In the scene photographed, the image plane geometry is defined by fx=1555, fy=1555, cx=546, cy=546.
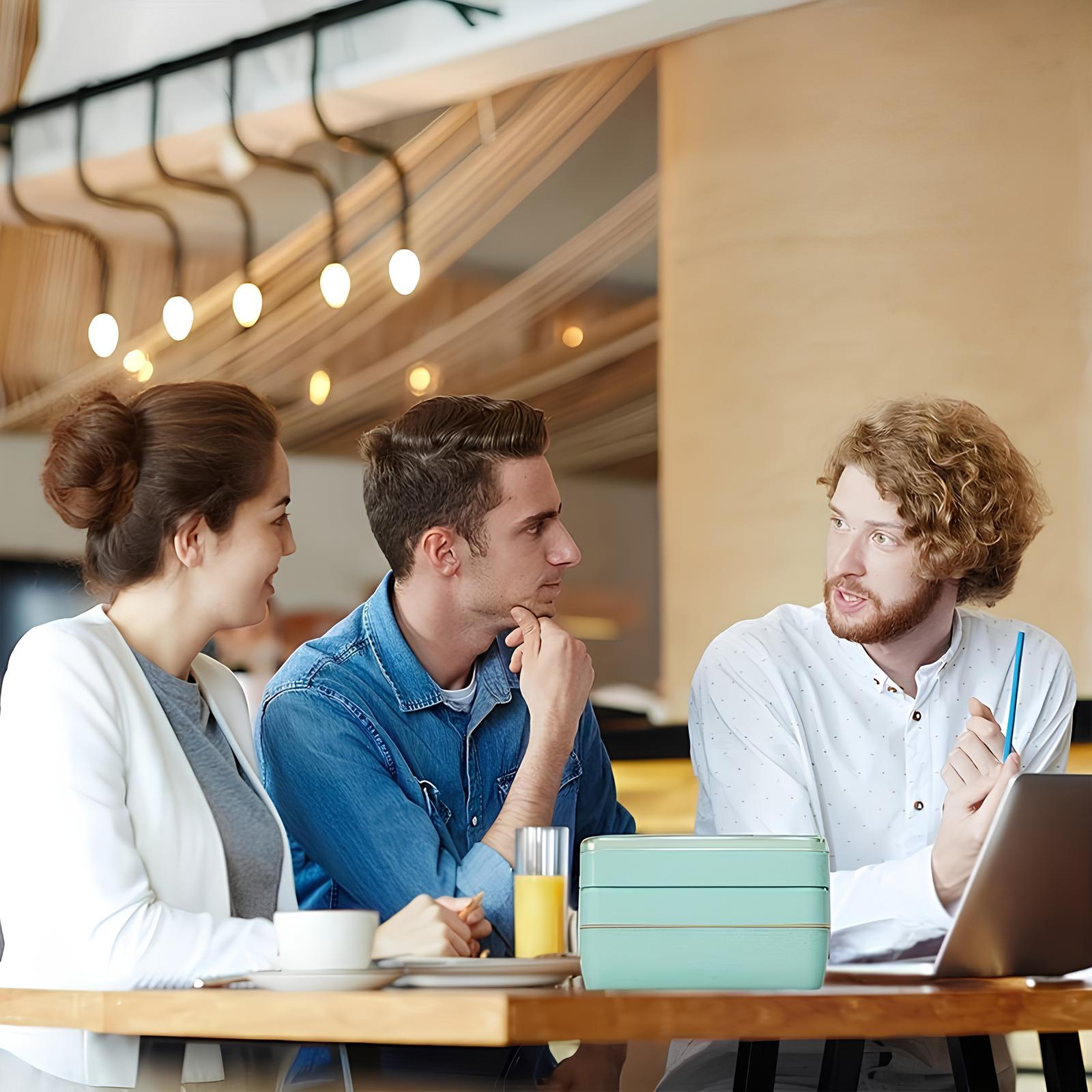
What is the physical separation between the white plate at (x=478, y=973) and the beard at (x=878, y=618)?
3.02ft

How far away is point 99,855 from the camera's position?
1.17 m

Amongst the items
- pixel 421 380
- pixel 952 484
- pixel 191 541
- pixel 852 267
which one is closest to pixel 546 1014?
pixel 191 541

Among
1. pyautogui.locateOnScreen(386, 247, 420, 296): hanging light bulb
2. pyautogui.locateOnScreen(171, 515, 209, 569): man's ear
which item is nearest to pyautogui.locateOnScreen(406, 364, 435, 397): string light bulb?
pyautogui.locateOnScreen(386, 247, 420, 296): hanging light bulb

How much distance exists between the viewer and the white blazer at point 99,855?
3.78 feet

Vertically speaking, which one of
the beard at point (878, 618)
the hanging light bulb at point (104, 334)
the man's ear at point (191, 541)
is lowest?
the beard at point (878, 618)

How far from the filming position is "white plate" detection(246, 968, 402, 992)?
1.00 metres

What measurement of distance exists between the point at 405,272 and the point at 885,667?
2226 millimetres

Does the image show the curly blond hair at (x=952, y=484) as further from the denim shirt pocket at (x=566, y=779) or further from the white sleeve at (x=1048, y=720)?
the denim shirt pocket at (x=566, y=779)

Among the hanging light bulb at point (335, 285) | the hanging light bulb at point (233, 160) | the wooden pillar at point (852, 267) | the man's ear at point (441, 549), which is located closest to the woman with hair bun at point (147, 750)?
the man's ear at point (441, 549)

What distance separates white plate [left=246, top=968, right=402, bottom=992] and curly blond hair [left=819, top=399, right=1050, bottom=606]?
3.60 feet

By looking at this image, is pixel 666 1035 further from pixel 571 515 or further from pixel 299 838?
pixel 571 515

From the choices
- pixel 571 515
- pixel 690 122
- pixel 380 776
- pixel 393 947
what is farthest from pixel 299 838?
pixel 690 122

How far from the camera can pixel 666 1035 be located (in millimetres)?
950

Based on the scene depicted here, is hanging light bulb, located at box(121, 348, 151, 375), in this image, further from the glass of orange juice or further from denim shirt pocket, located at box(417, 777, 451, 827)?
the glass of orange juice
